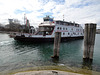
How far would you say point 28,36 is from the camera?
18922mm

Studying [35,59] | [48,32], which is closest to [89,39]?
[35,59]

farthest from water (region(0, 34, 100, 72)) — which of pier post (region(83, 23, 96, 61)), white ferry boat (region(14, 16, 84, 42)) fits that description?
white ferry boat (region(14, 16, 84, 42))

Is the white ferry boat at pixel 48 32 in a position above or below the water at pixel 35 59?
above

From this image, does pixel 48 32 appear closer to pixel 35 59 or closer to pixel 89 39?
pixel 35 59

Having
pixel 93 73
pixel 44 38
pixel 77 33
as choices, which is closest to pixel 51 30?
pixel 44 38

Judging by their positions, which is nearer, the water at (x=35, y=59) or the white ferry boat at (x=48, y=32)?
the water at (x=35, y=59)

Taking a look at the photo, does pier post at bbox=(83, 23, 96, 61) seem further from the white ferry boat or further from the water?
the white ferry boat

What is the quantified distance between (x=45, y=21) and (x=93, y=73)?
2264 centimetres

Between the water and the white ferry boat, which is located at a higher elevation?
the white ferry boat

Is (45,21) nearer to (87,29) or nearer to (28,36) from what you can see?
(28,36)

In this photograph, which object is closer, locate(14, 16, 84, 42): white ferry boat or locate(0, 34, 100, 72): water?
locate(0, 34, 100, 72): water

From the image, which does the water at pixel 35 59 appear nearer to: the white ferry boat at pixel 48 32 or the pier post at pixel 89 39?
the pier post at pixel 89 39

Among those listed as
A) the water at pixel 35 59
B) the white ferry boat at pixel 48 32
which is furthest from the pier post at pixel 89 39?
the white ferry boat at pixel 48 32

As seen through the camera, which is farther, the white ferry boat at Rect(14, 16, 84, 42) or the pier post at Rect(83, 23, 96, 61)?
the white ferry boat at Rect(14, 16, 84, 42)
